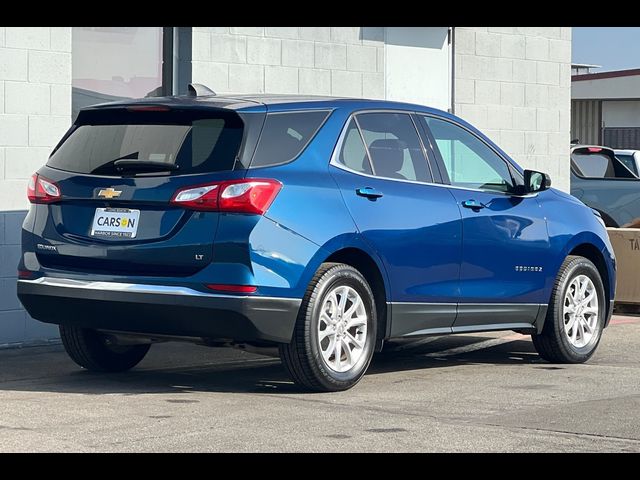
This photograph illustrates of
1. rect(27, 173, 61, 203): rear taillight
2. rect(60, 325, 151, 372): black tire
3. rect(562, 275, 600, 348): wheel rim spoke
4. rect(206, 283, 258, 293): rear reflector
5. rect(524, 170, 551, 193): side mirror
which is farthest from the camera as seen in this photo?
rect(562, 275, 600, 348): wheel rim spoke

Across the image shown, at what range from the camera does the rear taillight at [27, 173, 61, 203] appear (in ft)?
27.7

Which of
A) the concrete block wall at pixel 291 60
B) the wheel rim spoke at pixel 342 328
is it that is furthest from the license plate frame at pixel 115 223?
the concrete block wall at pixel 291 60

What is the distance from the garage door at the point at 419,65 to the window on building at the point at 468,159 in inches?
159

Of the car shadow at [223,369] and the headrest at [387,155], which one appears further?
the headrest at [387,155]

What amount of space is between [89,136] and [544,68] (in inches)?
306

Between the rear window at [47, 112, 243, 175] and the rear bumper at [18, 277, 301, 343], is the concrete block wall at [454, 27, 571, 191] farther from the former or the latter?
the rear bumper at [18, 277, 301, 343]

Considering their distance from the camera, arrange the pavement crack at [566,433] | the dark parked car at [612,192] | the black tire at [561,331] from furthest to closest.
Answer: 1. the dark parked car at [612,192]
2. the black tire at [561,331]
3. the pavement crack at [566,433]

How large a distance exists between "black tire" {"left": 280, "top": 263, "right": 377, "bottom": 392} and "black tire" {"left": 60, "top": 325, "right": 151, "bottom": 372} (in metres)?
1.52

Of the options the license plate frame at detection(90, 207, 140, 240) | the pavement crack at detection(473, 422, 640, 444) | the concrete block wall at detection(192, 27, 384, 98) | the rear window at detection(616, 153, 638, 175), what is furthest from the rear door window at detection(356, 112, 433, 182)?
the rear window at detection(616, 153, 638, 175)

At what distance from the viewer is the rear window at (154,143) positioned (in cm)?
809

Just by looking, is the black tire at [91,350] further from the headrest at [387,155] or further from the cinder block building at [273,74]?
the headrest at [387,155]
